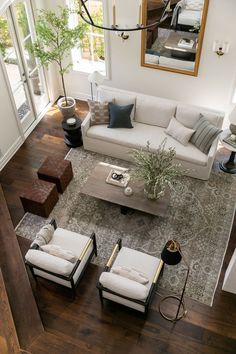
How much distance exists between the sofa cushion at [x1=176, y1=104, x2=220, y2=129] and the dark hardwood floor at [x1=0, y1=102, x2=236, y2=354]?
92.1 inches

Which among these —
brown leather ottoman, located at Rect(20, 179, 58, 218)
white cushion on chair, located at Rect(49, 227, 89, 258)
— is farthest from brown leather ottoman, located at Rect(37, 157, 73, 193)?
white cushion on chair, located at Rect(49, 227, 89, 258)

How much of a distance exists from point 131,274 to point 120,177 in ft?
5.99

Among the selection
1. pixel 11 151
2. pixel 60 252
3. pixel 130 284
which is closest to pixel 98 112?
pixel 11 151

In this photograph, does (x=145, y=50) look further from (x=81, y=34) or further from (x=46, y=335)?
(x=46, y=335)

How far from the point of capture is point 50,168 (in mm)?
6254

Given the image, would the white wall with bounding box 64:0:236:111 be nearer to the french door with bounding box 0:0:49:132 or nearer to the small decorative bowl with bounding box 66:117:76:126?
the french door with bounding box 0:0:49:132

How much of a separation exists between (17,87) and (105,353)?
4.58m

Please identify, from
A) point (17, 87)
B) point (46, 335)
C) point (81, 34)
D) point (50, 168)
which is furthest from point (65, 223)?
point (81, 34)

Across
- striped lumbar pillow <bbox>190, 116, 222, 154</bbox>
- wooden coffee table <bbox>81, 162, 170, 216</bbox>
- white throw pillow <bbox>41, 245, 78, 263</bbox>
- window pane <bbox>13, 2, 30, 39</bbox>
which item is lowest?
wooden coffee table <bbox>81, 162, 170, 216</bbox>

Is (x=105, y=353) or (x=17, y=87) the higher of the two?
(x=17, y=87)

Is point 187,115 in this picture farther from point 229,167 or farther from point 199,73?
point 229,167

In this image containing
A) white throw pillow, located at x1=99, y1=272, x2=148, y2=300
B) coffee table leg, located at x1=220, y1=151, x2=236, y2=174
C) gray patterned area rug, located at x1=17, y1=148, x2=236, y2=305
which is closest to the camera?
white throw pillow, located at x1=99, y1=272, x2=148, y2=300

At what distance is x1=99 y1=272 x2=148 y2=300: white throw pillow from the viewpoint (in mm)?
4414

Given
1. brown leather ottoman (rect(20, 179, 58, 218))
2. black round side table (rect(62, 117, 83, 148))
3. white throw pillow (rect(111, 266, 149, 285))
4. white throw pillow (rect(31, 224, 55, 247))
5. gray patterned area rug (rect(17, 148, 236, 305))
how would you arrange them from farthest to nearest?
black round side table (rect(62, 117, 83, 148)), brown leather ottoman (rect(20, 179, 58, 218)), gray patterned area rug (rect(17, 148, 236, 305)), white throw pillow (rect(31, 224, 55, 247)), white throw pillow (rect(111, 266, 149, 285))
